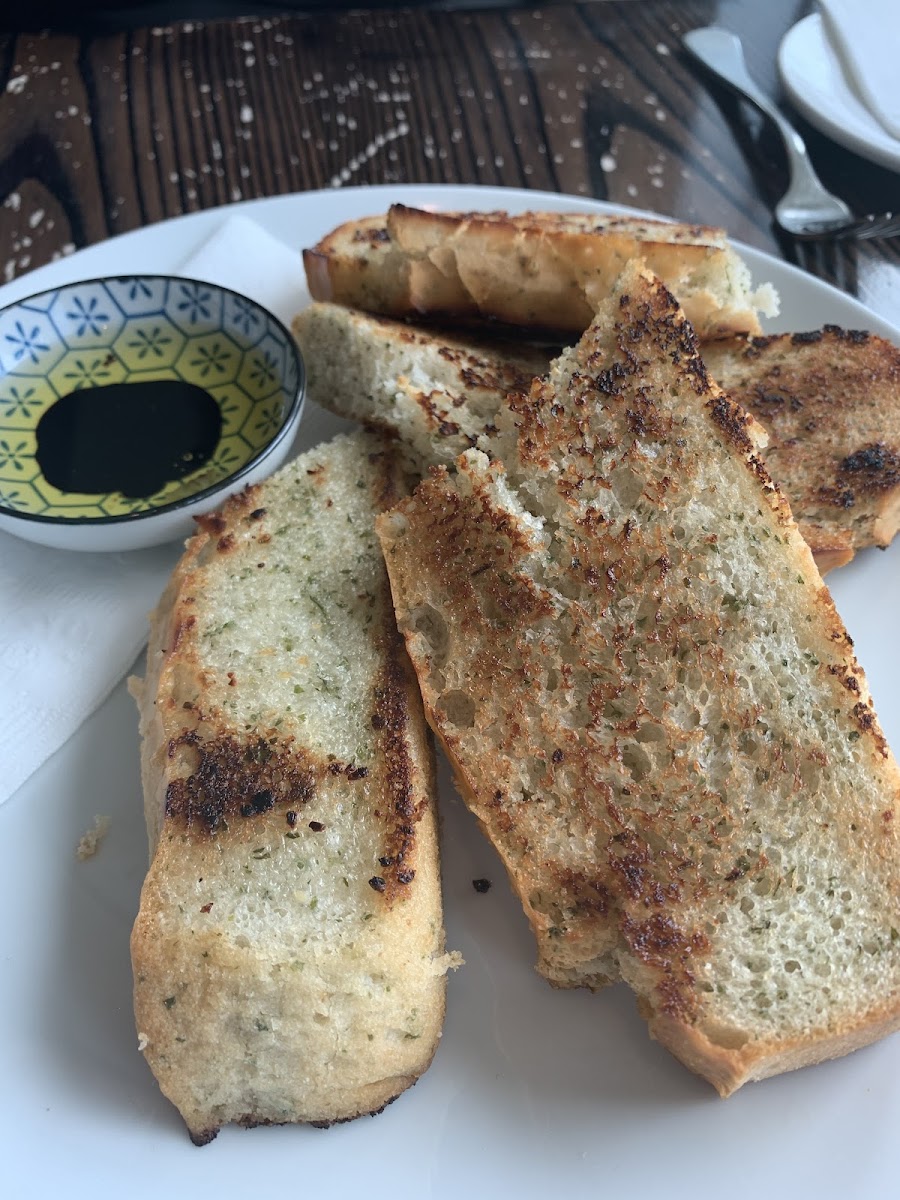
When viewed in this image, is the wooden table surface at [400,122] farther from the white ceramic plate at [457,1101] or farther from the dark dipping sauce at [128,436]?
the white ceramic plate at [457,1101]

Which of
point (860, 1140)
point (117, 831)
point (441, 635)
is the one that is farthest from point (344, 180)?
point (860, 1140)

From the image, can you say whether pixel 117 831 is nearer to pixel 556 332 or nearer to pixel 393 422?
pixel 393 422

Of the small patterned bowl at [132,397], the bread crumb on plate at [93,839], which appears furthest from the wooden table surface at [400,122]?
the bread crumb on plate at [93,839]

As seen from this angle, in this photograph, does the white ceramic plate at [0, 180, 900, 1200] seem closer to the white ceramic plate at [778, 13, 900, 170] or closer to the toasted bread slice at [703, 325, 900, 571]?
the toasted bread slice at [703, 325, 900, 571]

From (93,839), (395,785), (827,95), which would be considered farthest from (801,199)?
(93,839)

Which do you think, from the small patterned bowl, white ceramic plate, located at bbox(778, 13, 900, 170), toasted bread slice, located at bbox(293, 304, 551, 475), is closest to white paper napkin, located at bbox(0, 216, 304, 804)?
the small patterned bowl

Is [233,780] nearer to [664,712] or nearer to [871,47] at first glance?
[664,712]
